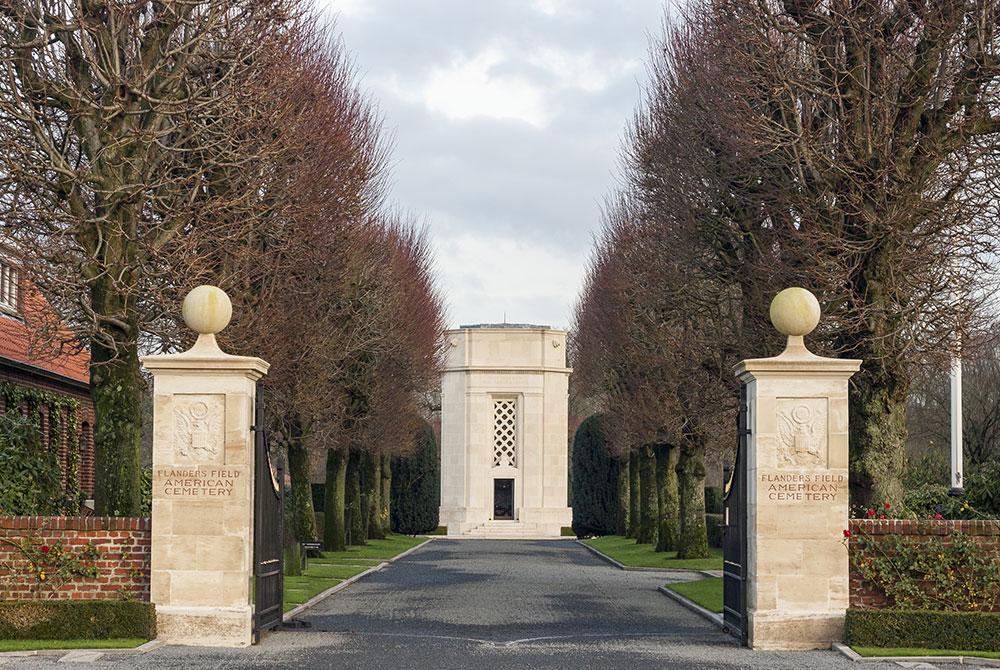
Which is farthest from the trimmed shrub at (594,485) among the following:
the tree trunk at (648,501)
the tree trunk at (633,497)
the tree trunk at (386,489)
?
the tree trunk at (648,501)

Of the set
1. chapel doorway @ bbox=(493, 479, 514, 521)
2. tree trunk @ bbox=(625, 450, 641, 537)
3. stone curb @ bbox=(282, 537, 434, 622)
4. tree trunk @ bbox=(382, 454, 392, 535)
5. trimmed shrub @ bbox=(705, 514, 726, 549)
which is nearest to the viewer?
stone curb @ bbox=(282, 537, 434, 622)

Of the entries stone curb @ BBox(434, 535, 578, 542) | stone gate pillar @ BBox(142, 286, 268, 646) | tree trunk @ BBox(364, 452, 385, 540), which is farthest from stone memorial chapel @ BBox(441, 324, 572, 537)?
stone gate pillar @ BBox(142, 286, 268, 646)

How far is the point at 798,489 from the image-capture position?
15.9 m

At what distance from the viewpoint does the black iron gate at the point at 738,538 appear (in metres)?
16.1

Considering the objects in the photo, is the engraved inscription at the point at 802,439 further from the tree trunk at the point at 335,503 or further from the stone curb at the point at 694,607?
the tree trunk at the point at 335,503

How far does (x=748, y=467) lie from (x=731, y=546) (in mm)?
1190

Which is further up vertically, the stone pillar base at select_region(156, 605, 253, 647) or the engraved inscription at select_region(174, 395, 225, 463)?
the engraved inscription at select_region(174, 395, 225, 463)

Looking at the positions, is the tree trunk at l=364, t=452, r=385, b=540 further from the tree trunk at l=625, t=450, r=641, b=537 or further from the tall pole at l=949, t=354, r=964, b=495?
the tall pole at l=949, t=354, r=964, b=495

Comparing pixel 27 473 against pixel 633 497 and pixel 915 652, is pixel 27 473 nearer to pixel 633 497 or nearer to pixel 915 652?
pixel 915 652

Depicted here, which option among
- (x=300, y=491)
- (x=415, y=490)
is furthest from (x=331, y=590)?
(x=415, y=490)

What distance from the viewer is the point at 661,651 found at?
15328mm

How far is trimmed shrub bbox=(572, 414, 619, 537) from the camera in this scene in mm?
59344

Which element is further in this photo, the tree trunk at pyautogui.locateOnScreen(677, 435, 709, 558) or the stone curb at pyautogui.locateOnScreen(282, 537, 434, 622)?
the tree trunk at pyautogui.locateOnScreen(677, 435, 709, 558)

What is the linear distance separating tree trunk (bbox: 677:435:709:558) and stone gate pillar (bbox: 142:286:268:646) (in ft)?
63.2
